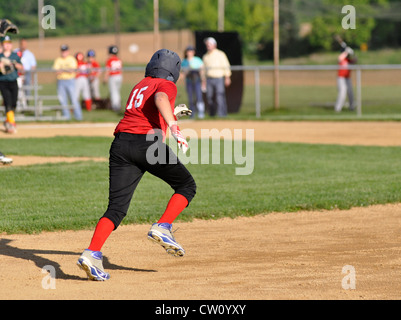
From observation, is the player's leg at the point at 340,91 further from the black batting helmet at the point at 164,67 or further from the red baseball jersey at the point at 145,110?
the red baseball jersey at the point at 145,110

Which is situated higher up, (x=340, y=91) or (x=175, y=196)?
(x=340, y=91)

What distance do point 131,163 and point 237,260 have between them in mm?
1555

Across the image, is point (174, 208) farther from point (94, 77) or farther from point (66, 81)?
point (94, 77)

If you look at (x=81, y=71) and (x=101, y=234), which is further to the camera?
(x=81, y=71)

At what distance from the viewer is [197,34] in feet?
83.2

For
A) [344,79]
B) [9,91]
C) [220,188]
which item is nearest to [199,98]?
[344,79]

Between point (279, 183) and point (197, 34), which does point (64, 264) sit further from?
point (197, 34)

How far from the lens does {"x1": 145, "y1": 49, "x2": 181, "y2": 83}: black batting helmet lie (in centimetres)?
650

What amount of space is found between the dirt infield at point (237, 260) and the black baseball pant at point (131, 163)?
69 centimetres

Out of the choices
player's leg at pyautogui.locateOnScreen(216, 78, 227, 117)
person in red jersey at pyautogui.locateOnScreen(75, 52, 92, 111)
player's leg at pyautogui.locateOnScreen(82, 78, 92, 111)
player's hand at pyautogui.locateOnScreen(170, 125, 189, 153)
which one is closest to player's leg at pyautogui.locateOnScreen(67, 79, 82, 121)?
person in red jersey at pyautogui.locateOnScreen(75, 52, 92, 111)

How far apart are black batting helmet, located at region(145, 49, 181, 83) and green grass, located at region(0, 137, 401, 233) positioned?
9.95ft

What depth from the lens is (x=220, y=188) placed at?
37.9ft

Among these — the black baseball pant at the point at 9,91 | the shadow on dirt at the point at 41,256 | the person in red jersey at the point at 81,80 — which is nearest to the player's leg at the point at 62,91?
the person in red jersey at the point at 81,80

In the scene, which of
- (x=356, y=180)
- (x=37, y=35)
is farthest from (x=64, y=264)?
(x=37, y=35)
